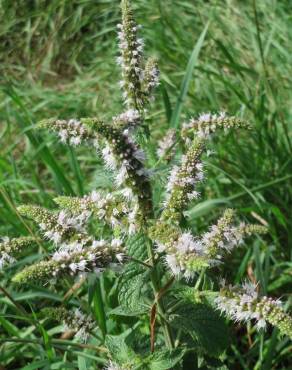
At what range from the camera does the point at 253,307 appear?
1.45 m

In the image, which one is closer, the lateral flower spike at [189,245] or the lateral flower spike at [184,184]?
the lateral flower spike at [189,245]

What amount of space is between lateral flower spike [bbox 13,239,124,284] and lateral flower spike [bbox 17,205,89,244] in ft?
0.17

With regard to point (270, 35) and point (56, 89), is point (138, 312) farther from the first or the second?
point (56, 89)

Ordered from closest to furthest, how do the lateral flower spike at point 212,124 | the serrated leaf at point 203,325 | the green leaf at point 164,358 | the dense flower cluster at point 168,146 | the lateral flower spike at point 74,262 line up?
the lateral flower spike at point 74,262 < the green leaf at point 164,358 < the serrated leaf at point 203,325 < the lateral flower spike at point 212,124 < the dense flower cluster at point 168,146

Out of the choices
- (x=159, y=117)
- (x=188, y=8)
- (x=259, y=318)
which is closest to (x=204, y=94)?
(x=159, y=117)

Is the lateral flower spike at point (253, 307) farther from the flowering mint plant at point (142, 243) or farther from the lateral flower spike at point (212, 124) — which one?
the lateral flower spike at point (212, 124)

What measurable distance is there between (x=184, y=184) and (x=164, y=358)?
460mm

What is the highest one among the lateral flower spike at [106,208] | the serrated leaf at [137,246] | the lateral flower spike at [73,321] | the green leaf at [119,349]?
the lateral flower spike at [106,208]

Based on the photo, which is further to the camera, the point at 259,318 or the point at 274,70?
the point at 274,70

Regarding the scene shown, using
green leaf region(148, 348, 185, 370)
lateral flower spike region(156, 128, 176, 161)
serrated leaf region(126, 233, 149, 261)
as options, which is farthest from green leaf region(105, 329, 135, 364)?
lateral flower spike region(156, 128, 176, 161)

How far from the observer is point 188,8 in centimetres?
442

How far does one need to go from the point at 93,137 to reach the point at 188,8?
3.02 metres

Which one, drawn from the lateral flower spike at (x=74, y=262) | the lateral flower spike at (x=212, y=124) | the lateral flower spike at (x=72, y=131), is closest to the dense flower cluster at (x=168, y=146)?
the lateral flower spike at (x=212, y=124)

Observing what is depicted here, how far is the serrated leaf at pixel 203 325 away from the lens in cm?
162
